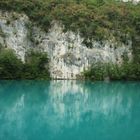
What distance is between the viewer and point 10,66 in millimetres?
45906

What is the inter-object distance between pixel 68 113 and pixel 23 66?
72.2ft

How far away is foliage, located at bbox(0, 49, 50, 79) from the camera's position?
45562mm

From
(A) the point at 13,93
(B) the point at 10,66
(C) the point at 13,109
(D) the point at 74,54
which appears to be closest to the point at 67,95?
(A) the point at 13,93

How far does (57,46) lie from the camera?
168ft

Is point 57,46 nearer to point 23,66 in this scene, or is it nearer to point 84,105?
point 23,66

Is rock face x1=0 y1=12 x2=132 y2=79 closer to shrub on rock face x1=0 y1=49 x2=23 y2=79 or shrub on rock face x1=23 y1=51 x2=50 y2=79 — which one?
shrub on rock face x1=23 y1=51 x2=50 y2=79

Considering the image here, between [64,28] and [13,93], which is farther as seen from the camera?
[64,28]

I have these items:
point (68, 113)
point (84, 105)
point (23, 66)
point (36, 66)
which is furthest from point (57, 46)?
point (68, 113)

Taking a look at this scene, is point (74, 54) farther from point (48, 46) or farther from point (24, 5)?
point (24, 5)

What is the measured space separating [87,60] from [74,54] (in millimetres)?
1641

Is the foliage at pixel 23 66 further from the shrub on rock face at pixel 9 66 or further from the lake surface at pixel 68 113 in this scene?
the lake surface at pixel 68 113

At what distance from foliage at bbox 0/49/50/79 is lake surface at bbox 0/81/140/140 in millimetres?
6677

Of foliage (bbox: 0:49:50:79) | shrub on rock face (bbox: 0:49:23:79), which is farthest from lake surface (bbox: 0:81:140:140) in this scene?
foliage (bbox: 0:49:50:79)

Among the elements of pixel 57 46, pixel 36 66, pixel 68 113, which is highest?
pixel 57 46
